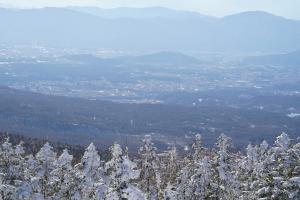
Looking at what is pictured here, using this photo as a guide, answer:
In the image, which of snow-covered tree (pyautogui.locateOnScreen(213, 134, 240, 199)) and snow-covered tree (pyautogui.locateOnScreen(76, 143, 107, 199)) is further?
snow-covered tree (pyautogui.locateOnScreen(213, 134, 240, 199))

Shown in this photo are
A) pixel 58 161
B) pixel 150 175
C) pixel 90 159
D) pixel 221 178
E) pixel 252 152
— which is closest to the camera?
pixel 90 159

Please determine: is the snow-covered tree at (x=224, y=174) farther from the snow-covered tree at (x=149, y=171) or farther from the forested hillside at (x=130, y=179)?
the snow-covered tree at (x=149, y=171)

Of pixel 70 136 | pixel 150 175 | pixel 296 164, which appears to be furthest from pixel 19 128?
pixel 296 164

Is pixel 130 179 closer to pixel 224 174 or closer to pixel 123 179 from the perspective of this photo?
pixel 123 179

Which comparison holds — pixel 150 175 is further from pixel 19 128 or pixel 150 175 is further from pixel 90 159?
pixel 19 128

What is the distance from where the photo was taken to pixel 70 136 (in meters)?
191

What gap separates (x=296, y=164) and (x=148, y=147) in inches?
460

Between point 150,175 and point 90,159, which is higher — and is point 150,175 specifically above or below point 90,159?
below

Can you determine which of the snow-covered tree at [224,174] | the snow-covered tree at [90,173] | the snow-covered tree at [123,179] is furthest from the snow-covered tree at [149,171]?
the snow-covered tree at [123,179]

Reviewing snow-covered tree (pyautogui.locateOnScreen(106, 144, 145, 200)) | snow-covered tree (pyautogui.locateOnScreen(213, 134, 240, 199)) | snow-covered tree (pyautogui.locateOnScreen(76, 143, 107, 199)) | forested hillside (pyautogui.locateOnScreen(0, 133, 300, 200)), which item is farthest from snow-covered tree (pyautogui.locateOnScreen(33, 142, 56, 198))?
snow-covered tree (pyautogui.locateOnScreen(106, 144, 145, 200))


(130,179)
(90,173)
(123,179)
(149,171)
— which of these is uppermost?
(123,179)

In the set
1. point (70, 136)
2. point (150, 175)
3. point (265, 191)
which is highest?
point (265, 191)

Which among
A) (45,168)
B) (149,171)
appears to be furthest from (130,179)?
(149,171)

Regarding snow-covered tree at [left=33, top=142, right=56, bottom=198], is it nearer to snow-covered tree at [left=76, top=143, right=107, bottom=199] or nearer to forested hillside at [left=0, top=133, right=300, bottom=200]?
forested hillside at [left=0, top=133, right=300, bottom=200]
